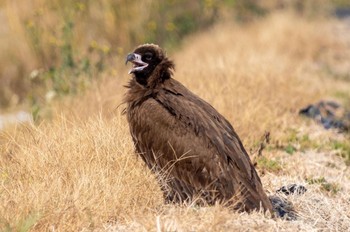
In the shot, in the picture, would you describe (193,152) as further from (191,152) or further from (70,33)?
(70,33)

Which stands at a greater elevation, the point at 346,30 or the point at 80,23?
the point at 80,23

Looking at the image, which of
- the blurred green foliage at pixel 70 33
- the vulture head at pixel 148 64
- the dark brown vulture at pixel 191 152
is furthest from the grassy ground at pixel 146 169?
the blurred green foliage at pixel 70 33

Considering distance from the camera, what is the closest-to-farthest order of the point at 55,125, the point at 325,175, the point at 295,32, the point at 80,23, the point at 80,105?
the point at 55,125 → the point at 325,175 → the point at 80,105 → the point at 80,23 → the point at 295,32

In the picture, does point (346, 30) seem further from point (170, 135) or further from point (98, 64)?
point (170, 135)

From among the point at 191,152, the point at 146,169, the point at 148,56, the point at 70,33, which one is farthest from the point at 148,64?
the point at 70,33

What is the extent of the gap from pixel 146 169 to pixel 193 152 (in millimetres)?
510

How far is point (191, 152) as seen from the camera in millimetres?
6277

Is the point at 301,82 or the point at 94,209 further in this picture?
the point at 301,82

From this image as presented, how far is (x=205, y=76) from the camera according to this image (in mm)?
10633

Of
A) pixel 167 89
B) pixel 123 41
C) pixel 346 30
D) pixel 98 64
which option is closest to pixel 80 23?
pixel 123 41

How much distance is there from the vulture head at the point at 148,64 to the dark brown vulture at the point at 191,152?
0.26 m

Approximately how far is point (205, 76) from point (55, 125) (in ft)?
11.4

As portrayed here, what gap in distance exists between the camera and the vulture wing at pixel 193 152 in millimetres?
6188

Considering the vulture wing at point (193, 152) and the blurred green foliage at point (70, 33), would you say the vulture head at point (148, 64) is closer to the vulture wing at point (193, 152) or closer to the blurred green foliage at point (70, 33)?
the vulture wing at point (193, 152)
